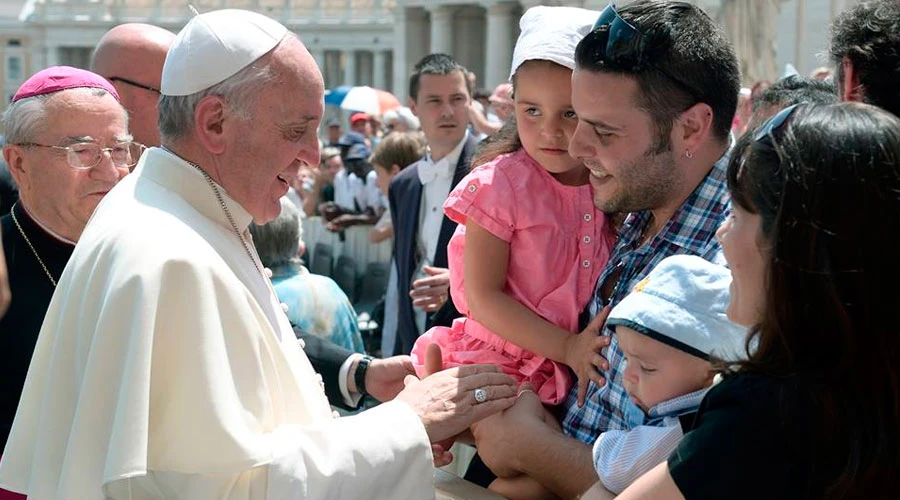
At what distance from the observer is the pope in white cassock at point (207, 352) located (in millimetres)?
2309

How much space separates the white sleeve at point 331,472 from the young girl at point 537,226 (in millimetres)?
486

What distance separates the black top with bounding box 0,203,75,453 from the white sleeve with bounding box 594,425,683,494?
6.32 feet

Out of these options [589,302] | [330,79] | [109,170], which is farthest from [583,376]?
[330,79]

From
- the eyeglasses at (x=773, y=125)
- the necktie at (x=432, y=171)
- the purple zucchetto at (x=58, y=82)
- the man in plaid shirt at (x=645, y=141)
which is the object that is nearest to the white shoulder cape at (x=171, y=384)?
the man in plaid shirt at (x=645, y=141)

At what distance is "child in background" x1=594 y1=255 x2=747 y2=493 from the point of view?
7.31ft

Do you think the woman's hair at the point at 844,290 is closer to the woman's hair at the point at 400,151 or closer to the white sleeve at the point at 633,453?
the white sleeve at the point at 633,453

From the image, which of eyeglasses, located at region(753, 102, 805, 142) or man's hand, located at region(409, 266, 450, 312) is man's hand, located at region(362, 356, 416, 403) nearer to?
man's hand, located at region(409, 266, 450, 312)

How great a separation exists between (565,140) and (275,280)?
7.21 feet

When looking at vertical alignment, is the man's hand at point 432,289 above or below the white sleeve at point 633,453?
below

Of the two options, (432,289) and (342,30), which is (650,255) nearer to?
(432,289)

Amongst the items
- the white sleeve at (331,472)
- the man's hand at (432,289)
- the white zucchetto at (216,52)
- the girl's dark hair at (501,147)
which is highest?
the white zucchetto at (216,52)

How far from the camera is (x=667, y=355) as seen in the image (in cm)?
228

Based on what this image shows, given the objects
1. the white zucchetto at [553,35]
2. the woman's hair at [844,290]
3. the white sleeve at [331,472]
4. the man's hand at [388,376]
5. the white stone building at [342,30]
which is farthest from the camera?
the white stone building at [342,30]

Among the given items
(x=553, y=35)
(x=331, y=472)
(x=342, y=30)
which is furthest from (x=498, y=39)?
(x=331, y=472)
